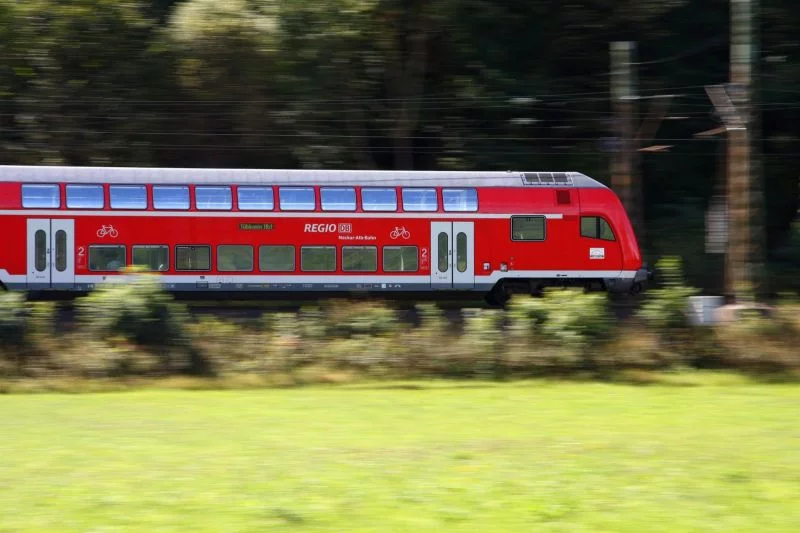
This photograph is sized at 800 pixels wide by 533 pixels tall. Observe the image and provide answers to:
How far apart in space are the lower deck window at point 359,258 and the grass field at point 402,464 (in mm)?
12256


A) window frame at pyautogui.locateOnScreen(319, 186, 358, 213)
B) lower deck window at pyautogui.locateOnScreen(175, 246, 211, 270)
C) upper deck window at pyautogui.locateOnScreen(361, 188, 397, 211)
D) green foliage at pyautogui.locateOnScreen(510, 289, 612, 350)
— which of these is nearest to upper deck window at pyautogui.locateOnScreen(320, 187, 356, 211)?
window frame at pyautogui.locateOnScreen(319, 186, 358, 213)

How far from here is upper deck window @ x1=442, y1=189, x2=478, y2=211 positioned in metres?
27.4

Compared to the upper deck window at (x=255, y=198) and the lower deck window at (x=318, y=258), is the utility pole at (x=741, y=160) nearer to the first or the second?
the lower deck window at (x=318, y=258)

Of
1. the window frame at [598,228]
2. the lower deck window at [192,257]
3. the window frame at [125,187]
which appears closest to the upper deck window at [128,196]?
the window frame at [125,187]

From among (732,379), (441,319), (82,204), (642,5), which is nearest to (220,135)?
(82,204)

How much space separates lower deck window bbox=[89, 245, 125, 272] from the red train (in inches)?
1.0

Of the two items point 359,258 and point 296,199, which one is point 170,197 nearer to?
point 296,199

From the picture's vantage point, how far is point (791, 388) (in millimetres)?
16609

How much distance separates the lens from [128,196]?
87.2 ft

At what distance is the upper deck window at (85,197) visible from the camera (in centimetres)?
2631

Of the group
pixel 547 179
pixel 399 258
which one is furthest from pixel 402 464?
pixel 547 179

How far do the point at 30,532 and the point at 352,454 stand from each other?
3.64 meters

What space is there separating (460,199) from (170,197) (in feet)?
24.4

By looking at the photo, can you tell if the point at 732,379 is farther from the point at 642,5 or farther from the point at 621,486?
the point at 642,5
